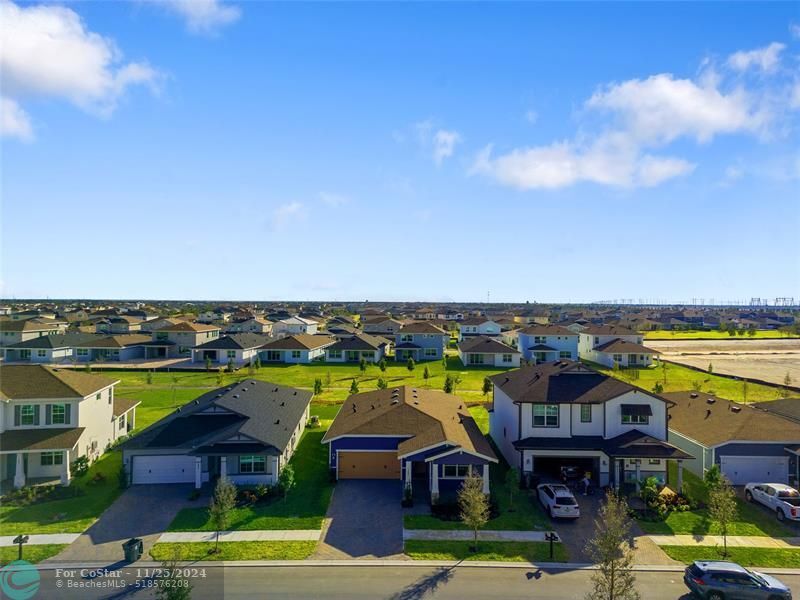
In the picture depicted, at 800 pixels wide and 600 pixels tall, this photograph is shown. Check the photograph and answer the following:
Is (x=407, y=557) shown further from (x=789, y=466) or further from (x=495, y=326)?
(x=495, y=326)

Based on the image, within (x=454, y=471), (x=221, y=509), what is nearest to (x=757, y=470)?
(x=454, y=471)

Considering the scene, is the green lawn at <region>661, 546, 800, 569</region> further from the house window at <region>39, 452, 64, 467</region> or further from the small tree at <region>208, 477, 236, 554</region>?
the house window at <region>39, 452, 64, 467</region>

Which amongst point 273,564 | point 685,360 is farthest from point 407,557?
point 685,360

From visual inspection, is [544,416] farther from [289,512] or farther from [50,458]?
[50,458]

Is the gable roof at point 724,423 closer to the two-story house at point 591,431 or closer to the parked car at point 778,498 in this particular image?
the parked car at point 778,498

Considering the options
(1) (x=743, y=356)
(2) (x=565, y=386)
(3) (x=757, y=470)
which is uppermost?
(2) (x=565, y=386)
